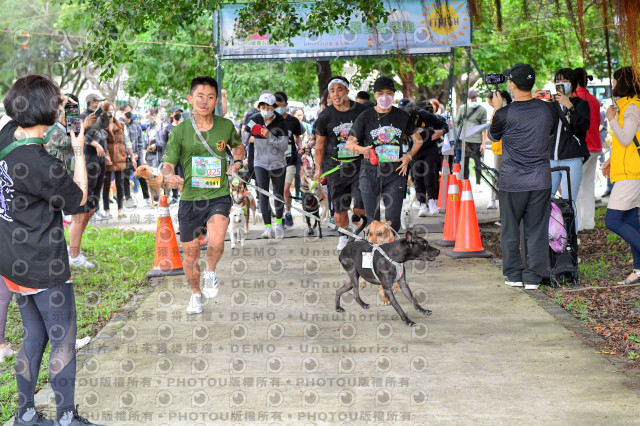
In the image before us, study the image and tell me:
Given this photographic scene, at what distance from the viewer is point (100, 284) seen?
8.95 m

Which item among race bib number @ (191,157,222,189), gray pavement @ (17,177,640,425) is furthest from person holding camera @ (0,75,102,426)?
race bib number @ (191,157,222,189)

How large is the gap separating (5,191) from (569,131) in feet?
22.2

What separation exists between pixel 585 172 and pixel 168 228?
5.81 meters

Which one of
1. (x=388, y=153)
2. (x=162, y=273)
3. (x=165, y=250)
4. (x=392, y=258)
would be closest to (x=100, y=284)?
(x=162, y=273)

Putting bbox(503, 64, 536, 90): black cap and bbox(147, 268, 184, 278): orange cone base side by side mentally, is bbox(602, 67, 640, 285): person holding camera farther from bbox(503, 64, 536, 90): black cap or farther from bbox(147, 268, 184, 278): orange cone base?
bbox(147, 268, 184, 278): orange cone base

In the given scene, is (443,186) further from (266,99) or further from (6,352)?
(6,352)

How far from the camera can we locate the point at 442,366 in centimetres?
538

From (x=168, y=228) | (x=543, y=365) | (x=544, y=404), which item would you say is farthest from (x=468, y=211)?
(x=544, y=404)

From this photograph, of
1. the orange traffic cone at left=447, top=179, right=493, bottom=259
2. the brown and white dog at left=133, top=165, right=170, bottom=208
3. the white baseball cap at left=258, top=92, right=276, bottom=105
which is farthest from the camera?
the brown and white dog at left=133, top=165, right=170, bottom=208

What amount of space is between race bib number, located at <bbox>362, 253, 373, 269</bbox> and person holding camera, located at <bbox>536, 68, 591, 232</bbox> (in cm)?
296

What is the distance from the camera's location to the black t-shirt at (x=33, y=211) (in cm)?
398

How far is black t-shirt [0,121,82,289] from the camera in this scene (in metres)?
3.98

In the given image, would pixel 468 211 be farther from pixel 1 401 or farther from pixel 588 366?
pixel 1 401

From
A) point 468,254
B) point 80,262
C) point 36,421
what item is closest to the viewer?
point 36,421
